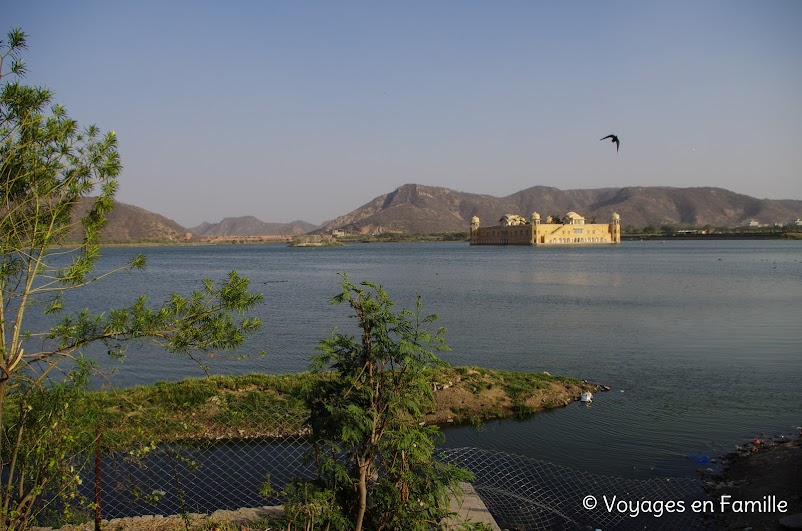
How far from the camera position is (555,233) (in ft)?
517


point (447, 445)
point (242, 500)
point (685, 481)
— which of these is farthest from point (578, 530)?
point (242, 500)

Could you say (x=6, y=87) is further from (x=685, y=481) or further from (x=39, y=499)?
(x=685, y=481)

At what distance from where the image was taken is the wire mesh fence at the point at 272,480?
9352mm

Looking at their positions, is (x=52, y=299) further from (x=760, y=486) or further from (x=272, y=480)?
(x=760, y=486)

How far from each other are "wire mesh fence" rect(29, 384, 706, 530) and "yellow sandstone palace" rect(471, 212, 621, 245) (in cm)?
14852

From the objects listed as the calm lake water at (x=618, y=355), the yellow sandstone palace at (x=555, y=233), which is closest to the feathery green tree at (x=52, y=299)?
the calm lake water at (x=618, y=355)

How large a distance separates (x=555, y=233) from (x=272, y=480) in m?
153

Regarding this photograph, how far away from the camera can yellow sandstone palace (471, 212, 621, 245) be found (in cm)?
15750

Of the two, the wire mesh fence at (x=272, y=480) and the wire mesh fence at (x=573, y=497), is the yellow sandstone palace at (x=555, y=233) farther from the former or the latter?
the wire mesh fence at (x=573, y=497)

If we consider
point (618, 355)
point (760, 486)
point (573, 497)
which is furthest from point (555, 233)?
point (573, 497)

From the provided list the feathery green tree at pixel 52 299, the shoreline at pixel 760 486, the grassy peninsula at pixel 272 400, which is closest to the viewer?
the feathery green tree at pixel 52 299

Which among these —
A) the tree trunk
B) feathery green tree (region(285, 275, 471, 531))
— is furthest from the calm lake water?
the tree trunk

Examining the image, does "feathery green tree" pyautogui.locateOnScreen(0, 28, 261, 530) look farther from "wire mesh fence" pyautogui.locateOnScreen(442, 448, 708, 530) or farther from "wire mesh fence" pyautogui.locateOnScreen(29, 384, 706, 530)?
"wire mesh fence" pyautogui.locateOnScreen(442, 448, 708, 530)

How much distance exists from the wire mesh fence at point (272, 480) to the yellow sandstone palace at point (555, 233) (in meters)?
149
